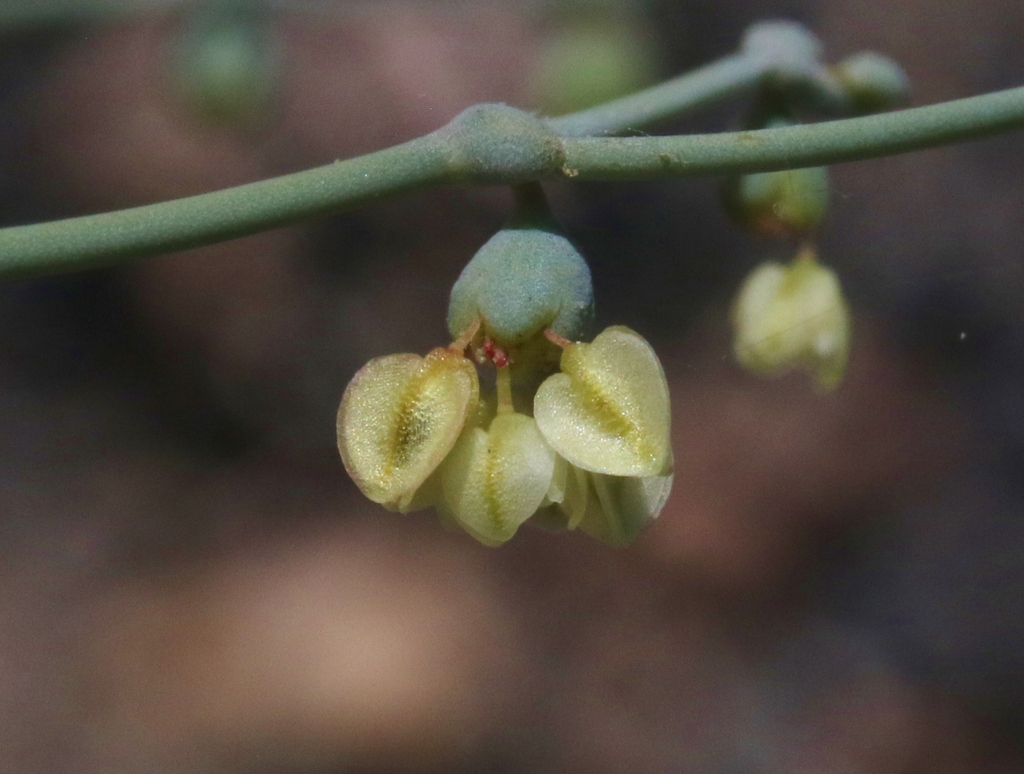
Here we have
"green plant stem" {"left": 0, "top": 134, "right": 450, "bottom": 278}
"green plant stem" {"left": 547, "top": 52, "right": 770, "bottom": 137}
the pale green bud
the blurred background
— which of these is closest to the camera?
"green plant stem" {"left": 0, "top": 134, "right": 450, "bottom": 278}

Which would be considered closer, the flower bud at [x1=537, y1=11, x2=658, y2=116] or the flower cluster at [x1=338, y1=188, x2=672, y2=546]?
the flower cluster at [x1=338, y1=188, x2=672, y2=546]

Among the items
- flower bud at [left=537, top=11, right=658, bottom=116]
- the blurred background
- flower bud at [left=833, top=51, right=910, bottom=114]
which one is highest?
flower bud at [left=537, top=11, right=658, bottom=116]

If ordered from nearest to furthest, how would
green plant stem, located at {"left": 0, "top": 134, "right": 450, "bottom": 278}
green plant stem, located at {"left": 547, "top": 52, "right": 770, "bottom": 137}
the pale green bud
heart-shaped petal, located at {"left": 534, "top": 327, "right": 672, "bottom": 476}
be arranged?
1. green plant stem, located at {"left": 0, "top": 134, "right": 450, "bottom": 278}
2. heart-shaped petal, located at {"left": 534, "top": 327, "right": 672, "bottom": 476}
3. green plant stem, located at {"left": 547, "top": 52, "right": 770, "bottom": 137}
4. the pale green bud

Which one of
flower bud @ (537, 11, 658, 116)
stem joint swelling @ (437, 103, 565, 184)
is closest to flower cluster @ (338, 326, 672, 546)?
stem joint swelling @ (437, 103, 565, 184)

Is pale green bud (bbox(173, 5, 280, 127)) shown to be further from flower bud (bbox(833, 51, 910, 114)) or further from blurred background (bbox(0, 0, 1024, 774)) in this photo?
flower bud (bbox(833, 51, 910, 114))

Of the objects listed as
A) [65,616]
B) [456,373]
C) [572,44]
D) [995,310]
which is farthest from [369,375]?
[995,310]

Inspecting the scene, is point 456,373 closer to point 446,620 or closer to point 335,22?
point 446,620

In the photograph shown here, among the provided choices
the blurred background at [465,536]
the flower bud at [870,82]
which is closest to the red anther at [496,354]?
the flower bud at [870,82]
